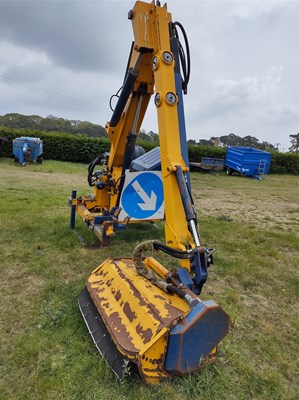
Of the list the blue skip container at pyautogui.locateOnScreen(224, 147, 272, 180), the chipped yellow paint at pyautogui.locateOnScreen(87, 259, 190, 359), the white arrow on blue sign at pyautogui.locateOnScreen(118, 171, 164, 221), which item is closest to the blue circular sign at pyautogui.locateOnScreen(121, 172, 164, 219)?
the white arrow on blue sign at pyautogui.locateOnScreen(118, 171, 164, 221)

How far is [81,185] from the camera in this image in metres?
10.4

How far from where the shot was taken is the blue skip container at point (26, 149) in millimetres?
14109

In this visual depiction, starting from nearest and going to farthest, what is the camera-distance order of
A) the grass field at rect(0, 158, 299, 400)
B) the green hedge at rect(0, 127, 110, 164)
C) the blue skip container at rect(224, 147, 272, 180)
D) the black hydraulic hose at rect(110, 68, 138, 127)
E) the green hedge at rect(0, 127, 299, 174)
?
the grass field at rect(0, 158, 299, 400), the black hydraulic hose at rect(110, 68, 138, 127), the blue skip container at rect(224, 147, 272, 180), the green hedge at rect(0, 127, 299, 174), the green hedge at rect(0, 127, 110, 164)

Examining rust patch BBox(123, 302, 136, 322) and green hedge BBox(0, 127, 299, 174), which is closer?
rust patch BBox(123, 302, 136, 322)

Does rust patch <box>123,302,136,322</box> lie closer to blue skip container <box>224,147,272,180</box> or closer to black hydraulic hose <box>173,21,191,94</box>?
black hydraulic hose <box>173,21,191,94</box>

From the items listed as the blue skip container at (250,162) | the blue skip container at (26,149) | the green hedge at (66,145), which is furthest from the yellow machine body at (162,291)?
the green hedge at (66,145)

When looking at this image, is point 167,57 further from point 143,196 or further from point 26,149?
point 26,149

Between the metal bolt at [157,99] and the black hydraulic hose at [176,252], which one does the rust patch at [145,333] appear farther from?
the metal bolt at [157,99]

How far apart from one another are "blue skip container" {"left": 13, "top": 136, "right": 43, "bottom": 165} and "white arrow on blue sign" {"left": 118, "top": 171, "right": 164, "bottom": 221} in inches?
438

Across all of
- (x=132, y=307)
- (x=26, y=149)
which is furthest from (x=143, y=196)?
(x=26, y=149)

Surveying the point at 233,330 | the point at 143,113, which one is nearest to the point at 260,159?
the point at 143,113

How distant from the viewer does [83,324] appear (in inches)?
105

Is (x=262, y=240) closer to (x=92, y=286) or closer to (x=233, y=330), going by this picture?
(x=233, y=330)

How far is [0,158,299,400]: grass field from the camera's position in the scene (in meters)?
2.07
